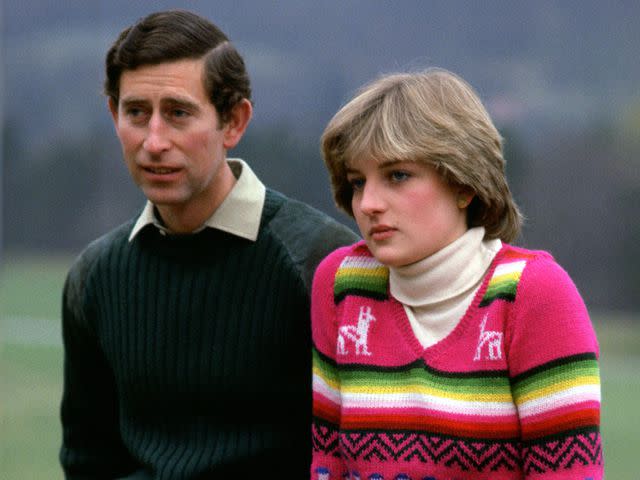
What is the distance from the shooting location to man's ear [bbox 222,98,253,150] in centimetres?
258

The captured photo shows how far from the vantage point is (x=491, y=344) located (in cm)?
204

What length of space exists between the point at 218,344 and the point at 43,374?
412 centimetres

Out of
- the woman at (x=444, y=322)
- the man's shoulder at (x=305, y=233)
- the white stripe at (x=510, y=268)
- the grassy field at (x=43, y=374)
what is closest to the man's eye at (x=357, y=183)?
the woman at (x=444, y=322)

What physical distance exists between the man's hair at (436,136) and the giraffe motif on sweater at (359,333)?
0.24 meters

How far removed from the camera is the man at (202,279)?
8.16 feet

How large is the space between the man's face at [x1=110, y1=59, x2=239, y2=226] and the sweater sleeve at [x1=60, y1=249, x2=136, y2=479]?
445 mm

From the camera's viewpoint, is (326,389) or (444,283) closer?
(444,283)

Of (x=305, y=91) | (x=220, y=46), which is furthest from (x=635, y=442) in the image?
(x=220, y=46)

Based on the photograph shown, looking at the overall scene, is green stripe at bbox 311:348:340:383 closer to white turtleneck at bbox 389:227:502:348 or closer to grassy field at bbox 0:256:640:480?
white turtleneck at bbox 389:227:502:348

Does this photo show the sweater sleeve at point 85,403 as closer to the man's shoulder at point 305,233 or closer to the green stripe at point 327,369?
the man's shoulder at point 305,233

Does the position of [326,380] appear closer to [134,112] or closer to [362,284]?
[362,284]

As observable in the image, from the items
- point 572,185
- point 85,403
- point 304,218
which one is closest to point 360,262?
point 304,218

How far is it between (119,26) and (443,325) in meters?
4.34

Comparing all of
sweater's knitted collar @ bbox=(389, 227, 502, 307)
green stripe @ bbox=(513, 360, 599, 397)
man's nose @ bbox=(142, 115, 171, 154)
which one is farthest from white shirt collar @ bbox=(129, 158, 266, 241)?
green stripe @ bbox=(513, 360, 599, 397)
